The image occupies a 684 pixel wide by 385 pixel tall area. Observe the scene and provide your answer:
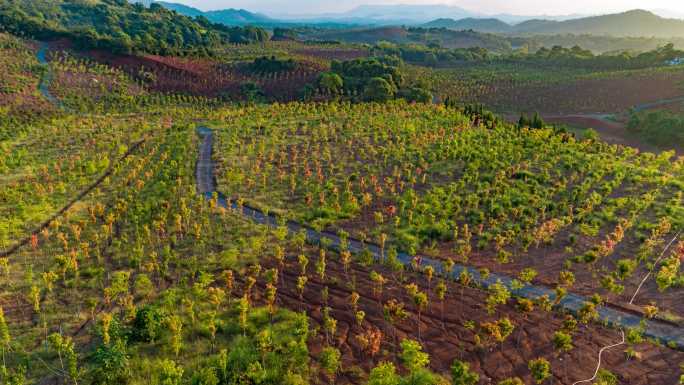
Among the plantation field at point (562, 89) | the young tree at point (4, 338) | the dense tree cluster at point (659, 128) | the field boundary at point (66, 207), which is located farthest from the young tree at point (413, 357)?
the plantation field at point (562, 89)

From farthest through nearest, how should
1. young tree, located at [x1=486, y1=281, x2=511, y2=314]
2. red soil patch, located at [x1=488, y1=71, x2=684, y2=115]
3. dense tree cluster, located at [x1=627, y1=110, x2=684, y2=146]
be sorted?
red soil patch, located at [x1=488, y1=71, x2=684, y2=115] → dense tree cluster, located at [x1=627, y1=110, x2=684, y2=146] → young tree, located at [x1=486, y1=281, x2=511, y2=314]

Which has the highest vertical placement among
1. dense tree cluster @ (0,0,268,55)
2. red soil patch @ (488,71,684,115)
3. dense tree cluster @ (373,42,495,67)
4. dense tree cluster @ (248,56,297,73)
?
→ dense tree cluster @ (0,0,268,55)

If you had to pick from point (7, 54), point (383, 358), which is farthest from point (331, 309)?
point (7, 54)

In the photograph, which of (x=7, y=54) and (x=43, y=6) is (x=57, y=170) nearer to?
(x=7, y=54)

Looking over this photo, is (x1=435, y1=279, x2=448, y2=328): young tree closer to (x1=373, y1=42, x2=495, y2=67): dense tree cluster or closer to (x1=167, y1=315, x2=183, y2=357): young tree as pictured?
(x1=167, y1=315, x2=183, y2=357): young tree

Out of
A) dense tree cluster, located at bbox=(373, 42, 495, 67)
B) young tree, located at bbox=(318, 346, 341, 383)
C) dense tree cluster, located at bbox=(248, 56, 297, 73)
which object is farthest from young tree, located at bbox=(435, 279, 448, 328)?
dense tree cluster, located at bbox=(373, 42, 495, 67)

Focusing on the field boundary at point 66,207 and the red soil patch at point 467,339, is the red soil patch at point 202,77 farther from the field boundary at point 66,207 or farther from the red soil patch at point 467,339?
the red soil patch at point 467,339

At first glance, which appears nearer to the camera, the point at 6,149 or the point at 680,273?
the point at 680,273

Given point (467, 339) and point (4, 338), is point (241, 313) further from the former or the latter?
point (467, 339)
